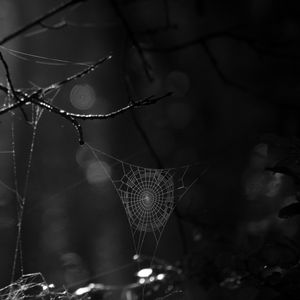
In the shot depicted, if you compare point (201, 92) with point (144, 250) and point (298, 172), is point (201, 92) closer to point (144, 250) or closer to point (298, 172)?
point (144, 250)

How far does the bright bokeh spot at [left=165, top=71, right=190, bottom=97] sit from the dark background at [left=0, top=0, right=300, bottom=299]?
3 centimetres

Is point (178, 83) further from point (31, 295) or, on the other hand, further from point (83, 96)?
point (31, 295)

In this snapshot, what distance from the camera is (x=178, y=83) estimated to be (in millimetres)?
12484

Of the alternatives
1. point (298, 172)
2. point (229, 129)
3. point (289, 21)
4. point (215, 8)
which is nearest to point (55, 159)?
point (229, 129)

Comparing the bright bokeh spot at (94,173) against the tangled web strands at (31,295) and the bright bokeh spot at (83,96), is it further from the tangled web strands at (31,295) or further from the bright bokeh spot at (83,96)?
the tangled web strands at (31,295)

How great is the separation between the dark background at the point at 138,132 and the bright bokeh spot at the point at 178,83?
0.10ft

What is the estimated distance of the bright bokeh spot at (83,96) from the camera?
1297 cm

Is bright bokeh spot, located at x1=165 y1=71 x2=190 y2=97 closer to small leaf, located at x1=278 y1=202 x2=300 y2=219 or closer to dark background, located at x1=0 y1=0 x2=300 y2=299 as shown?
dark background, located at x1=0 y1=0 x2=300 y2=299

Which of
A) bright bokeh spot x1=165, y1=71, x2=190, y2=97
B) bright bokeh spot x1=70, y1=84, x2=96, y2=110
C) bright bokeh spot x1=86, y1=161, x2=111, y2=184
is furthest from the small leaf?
bright bokeh spot x1=70, y1=84, x2=96, y2=110

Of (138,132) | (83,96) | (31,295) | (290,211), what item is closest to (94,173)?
(83,96)

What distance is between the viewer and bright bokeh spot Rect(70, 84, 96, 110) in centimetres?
1297

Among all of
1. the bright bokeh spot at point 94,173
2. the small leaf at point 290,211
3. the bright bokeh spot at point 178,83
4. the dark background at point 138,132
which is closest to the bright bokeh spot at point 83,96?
the dark background at point 138,132

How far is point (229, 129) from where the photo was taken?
36.0 feet

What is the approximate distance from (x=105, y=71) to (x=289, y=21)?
696 centimetres
